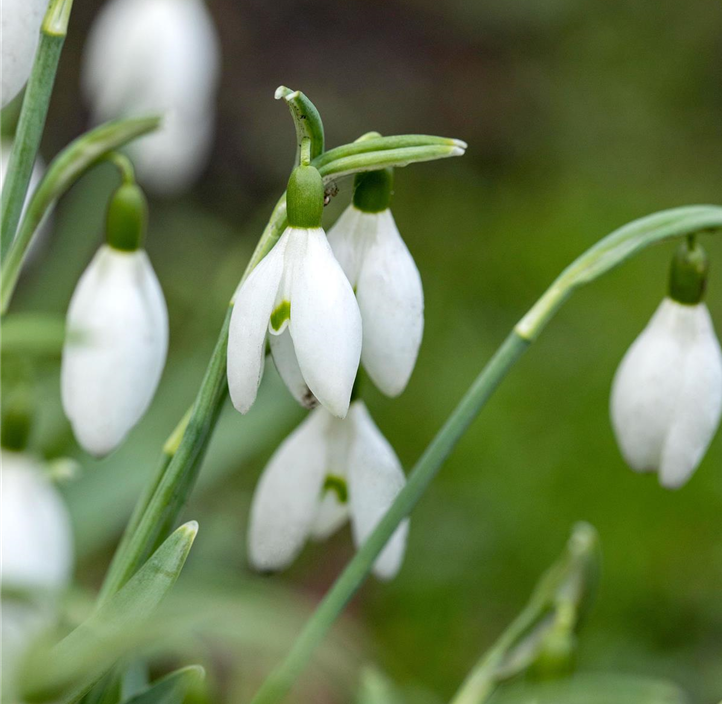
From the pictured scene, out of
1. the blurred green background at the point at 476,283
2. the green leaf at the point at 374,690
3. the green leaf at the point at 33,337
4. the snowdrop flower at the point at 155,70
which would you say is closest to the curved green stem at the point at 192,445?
the green leaf at the point at 33,337

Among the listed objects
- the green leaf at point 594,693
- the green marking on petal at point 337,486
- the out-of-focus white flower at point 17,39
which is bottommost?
the green leaf at point 594,693

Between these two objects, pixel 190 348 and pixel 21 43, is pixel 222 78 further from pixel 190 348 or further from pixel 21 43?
pixel 21 43

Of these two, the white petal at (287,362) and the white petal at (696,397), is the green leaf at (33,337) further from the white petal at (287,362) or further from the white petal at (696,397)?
the white petal at (696,397)

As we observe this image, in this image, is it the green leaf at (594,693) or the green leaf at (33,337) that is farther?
the green leaf at (594,693)

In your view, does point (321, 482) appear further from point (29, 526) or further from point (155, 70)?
point (155, 70)

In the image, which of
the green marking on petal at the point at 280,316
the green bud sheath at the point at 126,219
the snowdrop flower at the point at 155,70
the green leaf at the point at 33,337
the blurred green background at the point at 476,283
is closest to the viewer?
the green leaf at the point at 33,337

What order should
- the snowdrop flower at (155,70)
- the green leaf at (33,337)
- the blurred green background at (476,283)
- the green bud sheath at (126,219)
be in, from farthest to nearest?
the blurred green background at (476,283), the snowdrop flower at (155,70), the green bud sheath at (126,219), the green leaf at (33,337)
